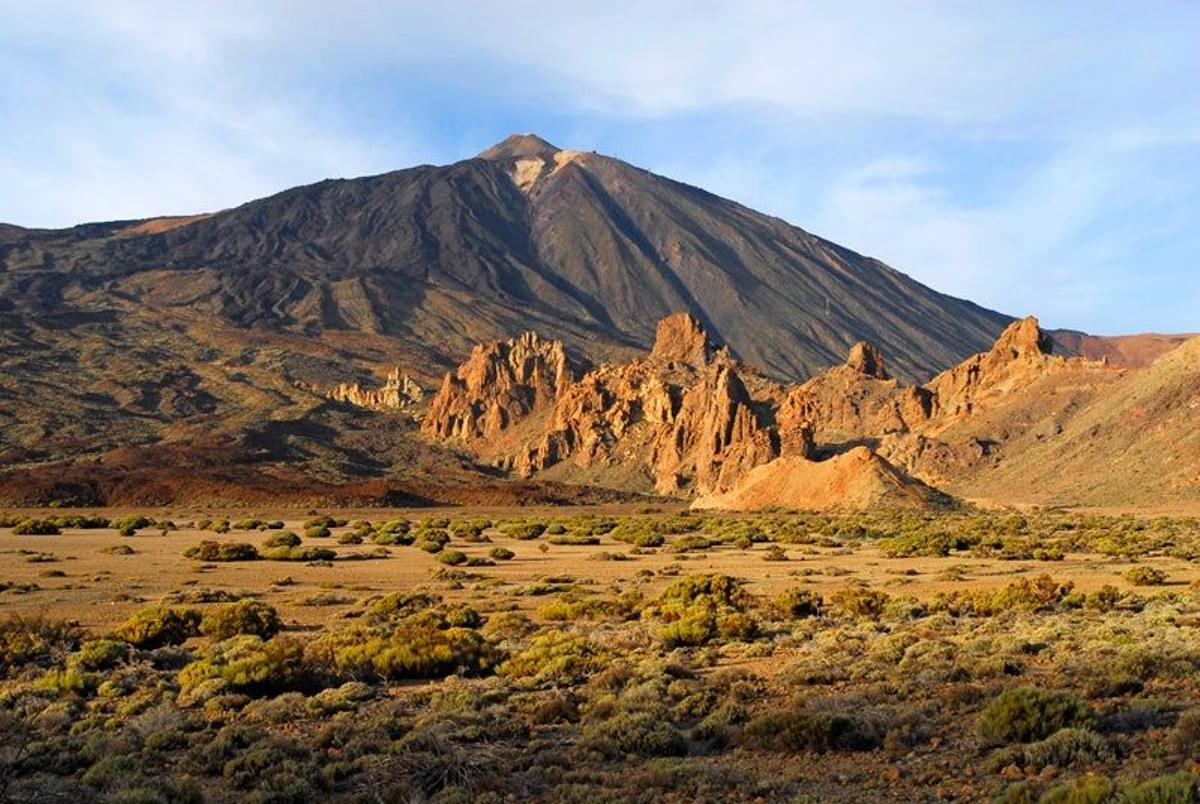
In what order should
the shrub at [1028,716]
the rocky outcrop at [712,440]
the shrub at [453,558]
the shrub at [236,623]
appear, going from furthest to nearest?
the rocky outcrop at [712,440], the shrub at [453,558], the shrub at [236,623], the shrub at [1028,716]

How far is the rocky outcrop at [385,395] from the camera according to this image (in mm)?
159250

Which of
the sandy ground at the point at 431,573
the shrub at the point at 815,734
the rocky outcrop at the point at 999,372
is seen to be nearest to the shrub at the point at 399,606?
the sandy ground at the point at 431,573

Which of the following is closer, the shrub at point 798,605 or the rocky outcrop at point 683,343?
the shrub at point 798,605

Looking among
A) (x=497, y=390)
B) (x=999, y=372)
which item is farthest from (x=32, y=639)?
(x=497, y=390)

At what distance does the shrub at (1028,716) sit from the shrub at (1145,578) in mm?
20051

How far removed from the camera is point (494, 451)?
133875mm

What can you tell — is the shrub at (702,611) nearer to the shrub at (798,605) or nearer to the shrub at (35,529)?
the shrub at (798,605)

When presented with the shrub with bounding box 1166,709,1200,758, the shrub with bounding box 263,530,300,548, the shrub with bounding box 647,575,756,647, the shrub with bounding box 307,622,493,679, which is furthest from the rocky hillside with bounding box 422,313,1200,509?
the shrub with bounding box 1166,709,1200,758

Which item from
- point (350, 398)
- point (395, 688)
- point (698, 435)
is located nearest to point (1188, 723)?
point (395, 688)

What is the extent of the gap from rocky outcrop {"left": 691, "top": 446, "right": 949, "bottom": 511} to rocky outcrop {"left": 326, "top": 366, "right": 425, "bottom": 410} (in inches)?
3288

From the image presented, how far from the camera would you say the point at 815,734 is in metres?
11.0

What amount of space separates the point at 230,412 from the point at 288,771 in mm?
139627

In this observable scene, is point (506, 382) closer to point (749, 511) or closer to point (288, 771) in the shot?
point (749, 511)

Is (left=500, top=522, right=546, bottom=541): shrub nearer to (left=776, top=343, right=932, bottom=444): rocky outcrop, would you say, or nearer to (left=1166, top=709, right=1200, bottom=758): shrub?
(left=1166, top=709, right=1200, bottom=758): shrub
